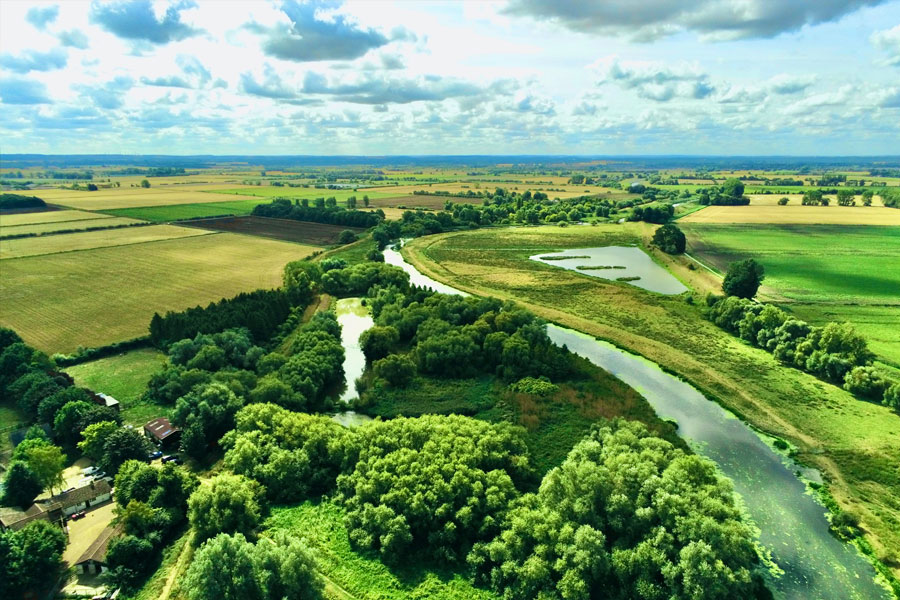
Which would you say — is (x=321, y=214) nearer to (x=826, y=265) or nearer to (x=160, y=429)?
(x=160, y=429)

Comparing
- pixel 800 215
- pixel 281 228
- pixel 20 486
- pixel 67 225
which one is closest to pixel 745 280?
pixel 20 486

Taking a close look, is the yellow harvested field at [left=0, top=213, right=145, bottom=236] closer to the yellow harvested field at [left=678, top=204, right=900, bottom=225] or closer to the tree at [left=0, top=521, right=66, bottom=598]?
the tree at [left=0, top=521, right=66, bottom=598]

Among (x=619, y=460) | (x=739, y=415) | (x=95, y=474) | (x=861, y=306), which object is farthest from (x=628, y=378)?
(x=95, y=474)

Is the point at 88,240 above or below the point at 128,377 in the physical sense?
above

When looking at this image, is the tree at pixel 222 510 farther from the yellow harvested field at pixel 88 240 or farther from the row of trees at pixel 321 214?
the row of trees at pixel 321 214

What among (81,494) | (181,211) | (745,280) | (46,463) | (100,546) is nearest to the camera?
(100,546)

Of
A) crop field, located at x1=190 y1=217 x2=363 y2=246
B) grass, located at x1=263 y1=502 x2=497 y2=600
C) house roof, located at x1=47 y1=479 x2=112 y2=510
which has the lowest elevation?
grass, located at x1=263 y1=502 x2=497 y2=600

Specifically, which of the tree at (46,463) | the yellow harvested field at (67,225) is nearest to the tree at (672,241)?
the tree at (46,463)

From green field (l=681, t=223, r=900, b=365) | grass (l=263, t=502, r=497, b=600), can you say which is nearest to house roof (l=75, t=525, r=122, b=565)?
grass (l=263, t=502, r=497, b=600)
